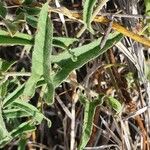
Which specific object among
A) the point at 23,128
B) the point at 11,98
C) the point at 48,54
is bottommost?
the point at 23,128

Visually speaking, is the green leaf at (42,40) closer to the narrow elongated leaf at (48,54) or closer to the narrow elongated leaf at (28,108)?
the narrow elongated leaf at (48,54)

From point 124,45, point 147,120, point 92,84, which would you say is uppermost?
point 124,45

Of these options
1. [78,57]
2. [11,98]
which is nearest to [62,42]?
[78,57]

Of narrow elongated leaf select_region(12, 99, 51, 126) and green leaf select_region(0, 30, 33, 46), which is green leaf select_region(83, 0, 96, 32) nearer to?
green leaf select_region(0, 30, 33, 46)

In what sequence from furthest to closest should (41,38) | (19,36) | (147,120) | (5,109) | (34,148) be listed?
(34,148) → (147,120) → (5,109) → (19,36) → (41,38)

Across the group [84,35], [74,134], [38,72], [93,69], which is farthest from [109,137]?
[38,72]

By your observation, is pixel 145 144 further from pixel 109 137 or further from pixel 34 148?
pixel 34 148

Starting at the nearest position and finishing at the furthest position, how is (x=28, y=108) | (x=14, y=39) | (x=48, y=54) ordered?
(x=48, y=54)
(x=14, y=39)
(x=28, y=108)

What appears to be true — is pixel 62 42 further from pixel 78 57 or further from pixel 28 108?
pixel 28 108
